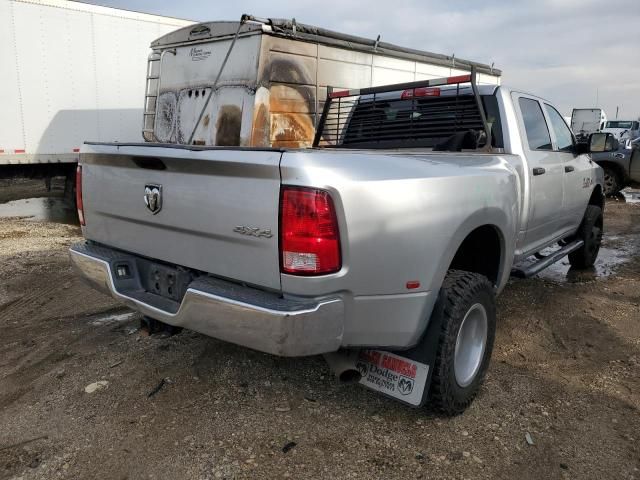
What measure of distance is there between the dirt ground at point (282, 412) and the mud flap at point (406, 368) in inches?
9.5

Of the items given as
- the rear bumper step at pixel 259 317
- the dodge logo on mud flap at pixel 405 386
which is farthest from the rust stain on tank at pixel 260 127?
the dodge logo on mud flap at pixel 405 386

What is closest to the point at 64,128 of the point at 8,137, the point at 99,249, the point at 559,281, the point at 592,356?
the point at 8,137

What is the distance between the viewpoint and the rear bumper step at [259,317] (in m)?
2.16

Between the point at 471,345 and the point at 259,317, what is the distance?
1463mm

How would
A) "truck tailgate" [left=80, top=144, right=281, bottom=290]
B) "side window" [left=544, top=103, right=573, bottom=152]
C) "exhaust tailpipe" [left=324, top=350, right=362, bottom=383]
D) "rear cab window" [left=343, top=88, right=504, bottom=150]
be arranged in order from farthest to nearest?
"side window" [left=544, top=103, right=573, bottom=152]
"rear cab window" [left=343, top=88, right=504, bottom=150]
"exhaust tailpipe" [left=324, top=350, right=362, bottom=383]
"truck tailgate" [left=80, top=144, right=281, bottom=290]

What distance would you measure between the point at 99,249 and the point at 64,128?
7.13 m

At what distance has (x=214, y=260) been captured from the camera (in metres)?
2.50

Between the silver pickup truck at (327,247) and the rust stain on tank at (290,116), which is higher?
the rust stain on tank at (290,116)

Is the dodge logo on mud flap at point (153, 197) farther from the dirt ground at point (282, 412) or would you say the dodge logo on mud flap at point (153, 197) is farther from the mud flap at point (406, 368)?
the mud flap at point (406, 368)

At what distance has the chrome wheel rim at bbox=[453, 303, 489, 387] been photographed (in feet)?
9.52

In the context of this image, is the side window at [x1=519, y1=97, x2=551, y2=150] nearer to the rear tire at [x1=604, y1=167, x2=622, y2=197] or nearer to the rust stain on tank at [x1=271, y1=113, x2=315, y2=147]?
the rust stain on tank at [x1=271, y1=113, x2=315, y2=147]

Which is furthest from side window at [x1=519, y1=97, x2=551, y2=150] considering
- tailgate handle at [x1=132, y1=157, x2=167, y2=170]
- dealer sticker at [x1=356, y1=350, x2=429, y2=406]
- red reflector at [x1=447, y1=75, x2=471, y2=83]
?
tailgate handle at [x1=132, y1=157, x2=167, y2=170]

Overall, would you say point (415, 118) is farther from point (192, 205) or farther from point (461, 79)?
point (192, 205)

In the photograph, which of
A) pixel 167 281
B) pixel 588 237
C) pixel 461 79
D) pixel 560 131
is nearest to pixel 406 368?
pixel 167 281
